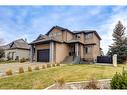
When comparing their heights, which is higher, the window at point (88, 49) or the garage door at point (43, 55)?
the window at point (88, 49)

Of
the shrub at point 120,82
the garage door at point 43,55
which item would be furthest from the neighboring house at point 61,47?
the shrub at point 120,82

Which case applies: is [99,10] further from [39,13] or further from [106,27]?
[39,13]

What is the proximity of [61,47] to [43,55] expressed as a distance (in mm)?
1309

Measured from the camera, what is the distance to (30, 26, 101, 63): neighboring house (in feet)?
38.6

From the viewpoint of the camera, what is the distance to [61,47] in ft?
40.7

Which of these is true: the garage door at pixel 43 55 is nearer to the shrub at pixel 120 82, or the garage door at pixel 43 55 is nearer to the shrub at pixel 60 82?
the shrub at pixel 60 82

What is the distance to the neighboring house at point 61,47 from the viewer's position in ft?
38.6

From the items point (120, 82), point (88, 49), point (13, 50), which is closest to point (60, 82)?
point (120, 82)

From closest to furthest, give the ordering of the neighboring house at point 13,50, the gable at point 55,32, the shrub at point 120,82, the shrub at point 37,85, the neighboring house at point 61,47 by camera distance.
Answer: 1. the shrub at point 120,82
2. the shrub at point 37,85
3. the neighboring house at point 13,50
4. the gable at point 55,32
5. the neighboring house at point 61,47

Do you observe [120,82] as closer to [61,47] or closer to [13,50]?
[13,50]

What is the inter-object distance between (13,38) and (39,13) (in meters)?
1.55
